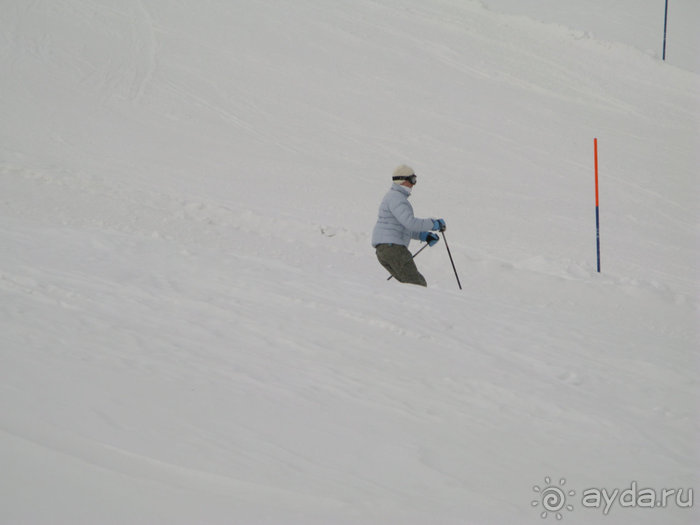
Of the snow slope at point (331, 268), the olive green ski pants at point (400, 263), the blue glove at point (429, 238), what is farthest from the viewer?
the blue glove at point (429, 238)

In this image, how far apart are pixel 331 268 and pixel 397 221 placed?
80 centimetres

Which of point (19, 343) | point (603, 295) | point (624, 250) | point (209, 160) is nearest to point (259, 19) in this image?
point (209, 160)

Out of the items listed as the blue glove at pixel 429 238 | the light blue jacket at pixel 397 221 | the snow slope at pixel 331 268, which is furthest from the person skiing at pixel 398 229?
the snow slope at pixel 331 268

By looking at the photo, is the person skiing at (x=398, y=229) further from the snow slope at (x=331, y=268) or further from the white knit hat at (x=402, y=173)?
the snow slope at (x=331, y=268)

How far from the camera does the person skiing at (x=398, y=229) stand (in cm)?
815

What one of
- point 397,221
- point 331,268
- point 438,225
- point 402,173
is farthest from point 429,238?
point 331,268

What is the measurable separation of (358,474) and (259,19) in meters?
21.8

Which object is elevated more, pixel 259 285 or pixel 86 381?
pixel 259 285

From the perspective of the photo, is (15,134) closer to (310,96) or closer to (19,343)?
(310,96)

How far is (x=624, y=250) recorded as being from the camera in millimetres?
12602

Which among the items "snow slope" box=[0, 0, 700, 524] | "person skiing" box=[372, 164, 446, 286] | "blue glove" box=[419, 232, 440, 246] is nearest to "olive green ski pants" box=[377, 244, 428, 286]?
"person skiing" box=[372, 164, 446, 286]

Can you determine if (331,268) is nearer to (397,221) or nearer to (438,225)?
(397,221)

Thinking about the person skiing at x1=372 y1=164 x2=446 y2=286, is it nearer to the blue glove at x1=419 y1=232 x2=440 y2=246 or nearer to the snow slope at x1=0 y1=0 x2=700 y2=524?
the blue glove at x1=419 y1=232 x2=440 y2=246

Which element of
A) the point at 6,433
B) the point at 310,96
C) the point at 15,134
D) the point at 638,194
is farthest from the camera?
the point at 310,96
